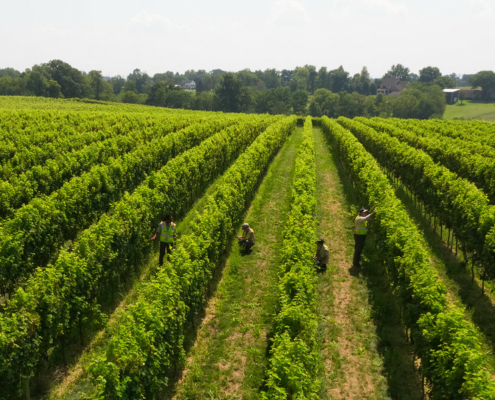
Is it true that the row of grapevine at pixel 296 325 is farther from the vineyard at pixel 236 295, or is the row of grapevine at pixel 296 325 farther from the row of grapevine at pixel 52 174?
the row of grapevine at pixel 52 174

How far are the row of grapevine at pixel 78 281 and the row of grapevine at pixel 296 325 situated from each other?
4960 mm

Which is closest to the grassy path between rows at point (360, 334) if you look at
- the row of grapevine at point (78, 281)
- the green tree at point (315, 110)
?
the row of grapevine at point (78, 281)

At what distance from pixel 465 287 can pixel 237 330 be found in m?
8.11

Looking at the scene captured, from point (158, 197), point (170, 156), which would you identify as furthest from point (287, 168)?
point (158, 197)

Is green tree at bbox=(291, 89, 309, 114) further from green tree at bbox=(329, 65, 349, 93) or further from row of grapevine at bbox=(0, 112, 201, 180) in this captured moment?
row of grapevine at bbox=(0, 112, 201, 180)

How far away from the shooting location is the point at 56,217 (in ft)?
41.8

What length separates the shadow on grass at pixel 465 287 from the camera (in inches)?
407

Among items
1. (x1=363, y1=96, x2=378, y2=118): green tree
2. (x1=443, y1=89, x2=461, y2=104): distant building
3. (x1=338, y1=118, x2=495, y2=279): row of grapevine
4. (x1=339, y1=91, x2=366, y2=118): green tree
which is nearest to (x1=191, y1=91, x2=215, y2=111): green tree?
(x1=339, y1=91, x2=366, y2=118): green tree

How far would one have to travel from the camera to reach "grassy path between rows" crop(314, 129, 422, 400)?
8.27 meters

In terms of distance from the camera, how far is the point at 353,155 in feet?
75.3

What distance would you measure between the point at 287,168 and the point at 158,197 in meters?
16.6

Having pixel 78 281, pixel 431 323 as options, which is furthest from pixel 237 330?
pixel 431 323

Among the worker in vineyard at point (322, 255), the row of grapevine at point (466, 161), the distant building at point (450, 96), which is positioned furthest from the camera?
the distant building at point (450, 96)

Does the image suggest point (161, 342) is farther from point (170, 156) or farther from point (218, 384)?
point (170, 156)
